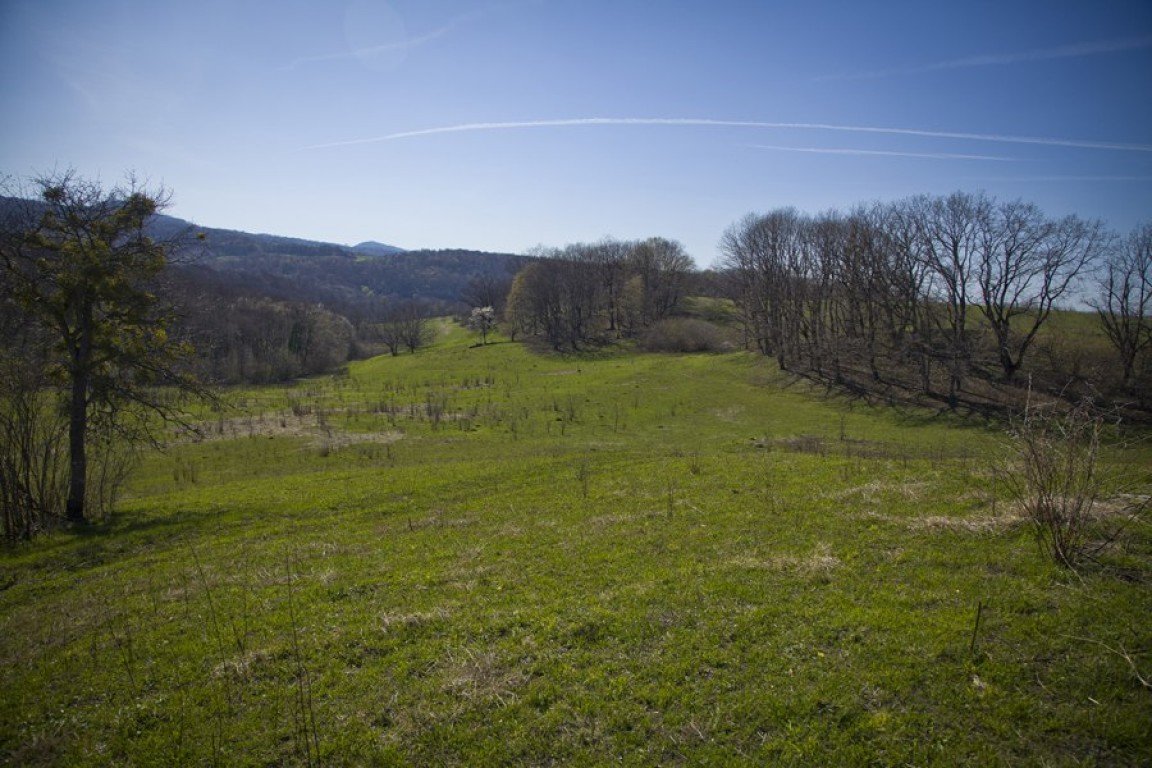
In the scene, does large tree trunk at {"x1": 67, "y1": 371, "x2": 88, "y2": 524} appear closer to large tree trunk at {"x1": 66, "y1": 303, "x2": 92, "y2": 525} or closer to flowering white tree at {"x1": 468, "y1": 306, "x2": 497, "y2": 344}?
large tree trunk at {"x1": 66, "y1": 303, "x2": 92, "y2": 525}

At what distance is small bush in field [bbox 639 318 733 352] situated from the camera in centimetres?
7150

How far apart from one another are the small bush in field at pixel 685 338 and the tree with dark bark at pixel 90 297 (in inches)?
2400

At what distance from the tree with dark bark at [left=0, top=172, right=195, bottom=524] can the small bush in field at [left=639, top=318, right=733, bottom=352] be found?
60963 millimetres

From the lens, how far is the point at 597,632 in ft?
22.8

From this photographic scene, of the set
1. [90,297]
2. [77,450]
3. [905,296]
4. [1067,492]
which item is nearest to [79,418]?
[77,450]

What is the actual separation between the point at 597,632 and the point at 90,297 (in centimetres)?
1897

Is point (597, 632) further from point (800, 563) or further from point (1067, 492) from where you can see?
point (1067, 492)

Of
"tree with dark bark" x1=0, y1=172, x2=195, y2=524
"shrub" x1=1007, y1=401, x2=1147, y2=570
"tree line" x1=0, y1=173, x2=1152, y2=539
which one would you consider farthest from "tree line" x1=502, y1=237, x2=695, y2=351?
"shrub" x1=1007, y1=401, x2=1147, y2=570

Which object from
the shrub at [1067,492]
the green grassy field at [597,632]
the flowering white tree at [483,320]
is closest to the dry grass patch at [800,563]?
the green grassy field at [597,632]

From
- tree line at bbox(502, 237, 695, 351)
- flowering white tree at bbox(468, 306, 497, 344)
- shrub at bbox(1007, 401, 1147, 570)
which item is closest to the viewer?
shrub at bbox(1007, 401, 1147, 570)

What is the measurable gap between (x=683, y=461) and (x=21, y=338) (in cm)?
2140

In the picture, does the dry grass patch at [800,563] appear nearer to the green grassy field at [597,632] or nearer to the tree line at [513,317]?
the green grassy field at [597,632]

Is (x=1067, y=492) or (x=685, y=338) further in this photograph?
(x=685, y=338)

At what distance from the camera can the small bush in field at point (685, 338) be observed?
71.5 m
